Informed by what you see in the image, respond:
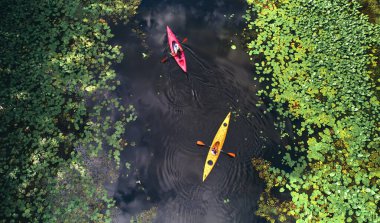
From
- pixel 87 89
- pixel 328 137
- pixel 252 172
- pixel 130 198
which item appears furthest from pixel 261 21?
pixel 130 198

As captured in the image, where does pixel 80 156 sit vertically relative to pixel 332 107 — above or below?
below

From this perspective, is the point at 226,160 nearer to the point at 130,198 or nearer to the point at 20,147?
the point at 130,198

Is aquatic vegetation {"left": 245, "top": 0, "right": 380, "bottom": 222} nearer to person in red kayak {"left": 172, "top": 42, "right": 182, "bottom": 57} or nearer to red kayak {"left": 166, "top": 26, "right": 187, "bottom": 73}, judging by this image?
red kayak {"left": 166, "top": 26, "right": 187, "bottom": 73}

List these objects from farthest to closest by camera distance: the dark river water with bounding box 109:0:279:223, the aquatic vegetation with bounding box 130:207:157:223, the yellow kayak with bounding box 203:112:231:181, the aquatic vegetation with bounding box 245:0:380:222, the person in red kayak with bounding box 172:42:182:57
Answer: the person in red kayak with bounding box 172:42:182:57
the yellow kayak with bounding box 203:112:231:181
the dark river water with bounding box 109:0:279:223
the aquatic vegetation with bounding box 245:0:380:222
the aquatic vegetation with bounding box 130:207:157:223

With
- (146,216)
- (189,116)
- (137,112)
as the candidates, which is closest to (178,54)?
(189,116)

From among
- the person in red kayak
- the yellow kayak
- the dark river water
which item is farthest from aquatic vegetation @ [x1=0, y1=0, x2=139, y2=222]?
the yellow kayak

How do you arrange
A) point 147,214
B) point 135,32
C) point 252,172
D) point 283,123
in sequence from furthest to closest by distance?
point 135,32, point 283,123, point 252,172, point 147,214
